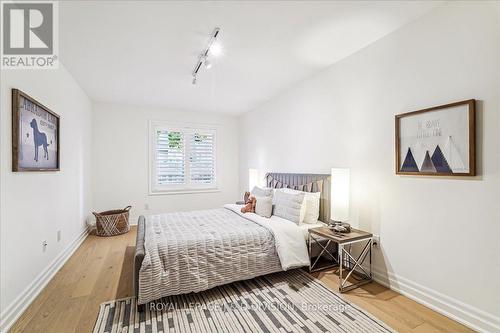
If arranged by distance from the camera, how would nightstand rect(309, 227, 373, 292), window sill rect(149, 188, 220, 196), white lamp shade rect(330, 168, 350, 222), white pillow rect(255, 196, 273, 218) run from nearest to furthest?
nightstand rect(309, 227, 373, 292) < white lamp shade rect(330, 168, 350, 222) < white pillow rect(255, 196, 273, 218) < window sill rect(149, 188, 220, 196)

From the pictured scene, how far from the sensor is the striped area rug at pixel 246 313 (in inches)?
71.6

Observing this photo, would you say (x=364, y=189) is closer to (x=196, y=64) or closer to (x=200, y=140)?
(x=196, y=64)

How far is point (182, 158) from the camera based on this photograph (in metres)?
5.40

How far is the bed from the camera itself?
204cm

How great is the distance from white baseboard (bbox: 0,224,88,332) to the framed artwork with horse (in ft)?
3.53

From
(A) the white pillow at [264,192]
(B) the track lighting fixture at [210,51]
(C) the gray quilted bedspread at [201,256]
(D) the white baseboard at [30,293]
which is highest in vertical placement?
(B) the track lighting fixture at [210,51]

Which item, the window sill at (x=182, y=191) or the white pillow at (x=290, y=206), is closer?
the white pillow at (x=290, y=206)

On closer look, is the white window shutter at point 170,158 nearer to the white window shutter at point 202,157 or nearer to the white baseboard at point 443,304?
the white window shutter at point 202,157

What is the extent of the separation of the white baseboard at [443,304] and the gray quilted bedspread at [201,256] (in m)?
1.13

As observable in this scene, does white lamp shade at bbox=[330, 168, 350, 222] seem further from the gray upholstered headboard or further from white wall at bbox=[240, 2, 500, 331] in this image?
the gray upholstered headboard

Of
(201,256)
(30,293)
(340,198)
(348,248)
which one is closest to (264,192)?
(340,198)

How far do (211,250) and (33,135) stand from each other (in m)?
2.04

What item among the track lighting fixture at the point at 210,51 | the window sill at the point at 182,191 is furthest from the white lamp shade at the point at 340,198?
the window sill at the point at 182,191

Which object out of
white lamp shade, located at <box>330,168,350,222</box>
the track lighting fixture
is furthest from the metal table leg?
the track lighting fixture
